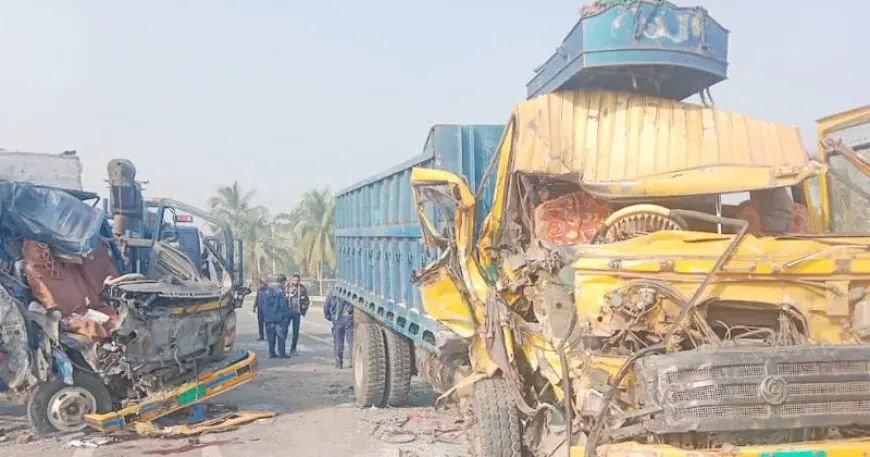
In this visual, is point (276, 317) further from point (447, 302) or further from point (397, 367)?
point (447, 302)

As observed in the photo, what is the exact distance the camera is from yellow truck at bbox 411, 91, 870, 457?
3455 millimetres

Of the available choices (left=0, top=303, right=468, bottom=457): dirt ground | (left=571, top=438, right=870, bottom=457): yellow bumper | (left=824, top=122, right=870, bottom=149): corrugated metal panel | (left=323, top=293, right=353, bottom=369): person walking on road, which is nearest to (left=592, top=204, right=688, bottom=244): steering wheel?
(left=571, top=438, right=870, bottom=457): yellow bumper

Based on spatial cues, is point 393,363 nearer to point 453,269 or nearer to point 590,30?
point 453,269

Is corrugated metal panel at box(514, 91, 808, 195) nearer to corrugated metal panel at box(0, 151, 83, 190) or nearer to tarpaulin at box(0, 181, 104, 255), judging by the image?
tarpaulin at box(0, 181, 104, 255)

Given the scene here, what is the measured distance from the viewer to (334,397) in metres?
9.64

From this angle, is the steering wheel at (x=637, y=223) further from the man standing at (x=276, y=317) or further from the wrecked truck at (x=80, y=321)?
the man standing at (x=276, y=317)

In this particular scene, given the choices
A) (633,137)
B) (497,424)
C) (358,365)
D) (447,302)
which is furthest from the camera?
(358,365)

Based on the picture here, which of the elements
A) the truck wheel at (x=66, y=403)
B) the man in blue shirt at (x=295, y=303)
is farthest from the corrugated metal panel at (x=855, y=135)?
the man in blue shirt at (x=295, y=303)

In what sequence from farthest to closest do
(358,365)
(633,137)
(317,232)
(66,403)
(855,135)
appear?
(317,232), (358,365), (66,403), (855,135), (633,137)

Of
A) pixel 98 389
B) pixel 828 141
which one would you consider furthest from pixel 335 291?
pixel 828 141

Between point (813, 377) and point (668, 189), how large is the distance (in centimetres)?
145

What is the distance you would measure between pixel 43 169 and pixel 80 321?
237cm

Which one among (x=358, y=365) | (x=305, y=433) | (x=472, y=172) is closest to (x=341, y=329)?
(x=358, y=365)

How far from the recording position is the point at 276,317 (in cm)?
1363
